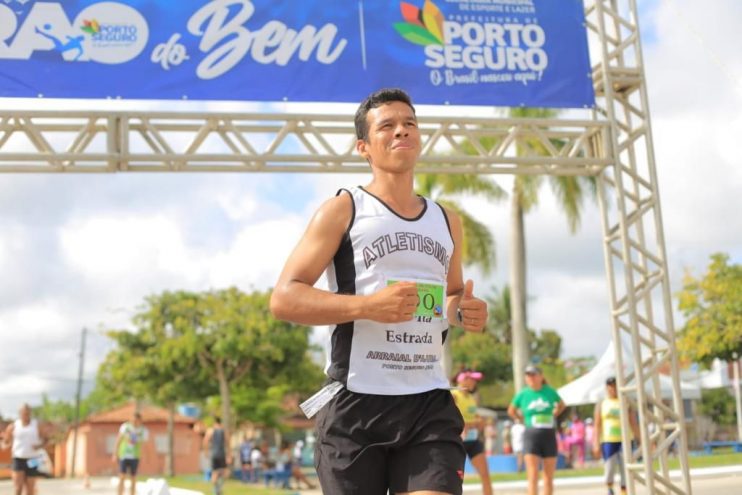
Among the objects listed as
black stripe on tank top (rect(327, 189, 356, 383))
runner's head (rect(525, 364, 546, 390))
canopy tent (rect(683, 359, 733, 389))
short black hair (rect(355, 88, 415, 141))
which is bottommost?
black stripe on tank top (rect(327, 189, 356, 383))

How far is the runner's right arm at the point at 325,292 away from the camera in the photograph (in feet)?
8.41

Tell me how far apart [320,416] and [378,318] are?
483 millimetres

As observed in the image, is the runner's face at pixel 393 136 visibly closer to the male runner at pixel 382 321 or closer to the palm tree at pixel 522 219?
the male runner at pixel 382 321

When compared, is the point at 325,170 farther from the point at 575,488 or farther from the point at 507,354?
the point at 507,354

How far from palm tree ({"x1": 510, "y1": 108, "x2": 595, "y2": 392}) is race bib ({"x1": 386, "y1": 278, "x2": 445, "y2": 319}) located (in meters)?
19.0

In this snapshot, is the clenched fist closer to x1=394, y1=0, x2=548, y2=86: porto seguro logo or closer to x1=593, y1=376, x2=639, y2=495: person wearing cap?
x1=394, y1=0, x2=548, y2=86: porto seguro logo

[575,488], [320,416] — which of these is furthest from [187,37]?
[575,488]

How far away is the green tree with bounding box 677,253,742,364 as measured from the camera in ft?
97.3

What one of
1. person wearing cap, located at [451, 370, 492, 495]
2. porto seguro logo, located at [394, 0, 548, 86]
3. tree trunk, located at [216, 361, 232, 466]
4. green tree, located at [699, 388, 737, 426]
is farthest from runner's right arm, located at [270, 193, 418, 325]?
green tree, located at [699, 388, 737, 426]

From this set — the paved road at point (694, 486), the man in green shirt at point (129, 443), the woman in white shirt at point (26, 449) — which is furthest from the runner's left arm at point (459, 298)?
the man in green shirt at point (129, 443)

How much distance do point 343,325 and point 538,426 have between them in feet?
22.2

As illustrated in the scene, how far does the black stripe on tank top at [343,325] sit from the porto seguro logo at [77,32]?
244 inches

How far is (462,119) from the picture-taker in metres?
9.20

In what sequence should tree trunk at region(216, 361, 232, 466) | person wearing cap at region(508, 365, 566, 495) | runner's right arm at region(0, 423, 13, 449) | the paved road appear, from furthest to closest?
1. tree trunk at region(216, 361, 232, 466)
2. runner's right arm at region(0, 423, 13, 449)
3. the paved road
4. person wearing cap at region(508, 365, 566, 495)
